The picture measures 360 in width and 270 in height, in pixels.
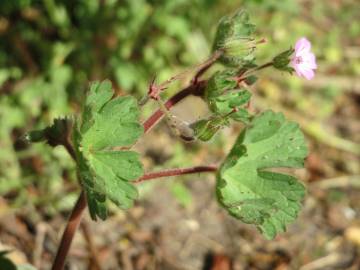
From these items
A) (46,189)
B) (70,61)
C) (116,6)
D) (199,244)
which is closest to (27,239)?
(46,189)

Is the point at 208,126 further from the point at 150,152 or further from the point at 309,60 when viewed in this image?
the point at 150,152

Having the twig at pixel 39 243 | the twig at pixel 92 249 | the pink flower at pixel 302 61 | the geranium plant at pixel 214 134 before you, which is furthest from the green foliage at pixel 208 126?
the twig at pixel 39 243

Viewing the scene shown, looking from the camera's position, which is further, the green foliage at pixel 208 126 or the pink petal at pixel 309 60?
the pink petal at pixel 309 60

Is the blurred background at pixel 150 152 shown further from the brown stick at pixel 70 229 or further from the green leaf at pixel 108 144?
the green leaf at pixel 108 144

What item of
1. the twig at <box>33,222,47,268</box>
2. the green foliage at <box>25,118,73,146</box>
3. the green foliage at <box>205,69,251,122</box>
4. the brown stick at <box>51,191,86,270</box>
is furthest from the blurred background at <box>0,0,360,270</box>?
the green foliage at <box>205,69,251,122</box>

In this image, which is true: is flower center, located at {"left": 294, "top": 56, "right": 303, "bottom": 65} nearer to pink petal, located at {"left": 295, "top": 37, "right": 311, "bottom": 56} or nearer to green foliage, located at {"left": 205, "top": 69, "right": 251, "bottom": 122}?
pink petal, located at {"left": 295, "top": 37, "right": 311, "bottom": 56}

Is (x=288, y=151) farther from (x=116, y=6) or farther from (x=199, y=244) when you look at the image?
(x=116, y=6)
